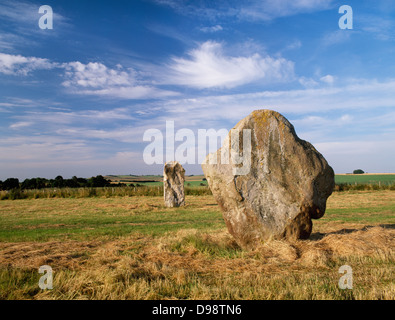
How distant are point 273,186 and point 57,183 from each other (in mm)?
48458

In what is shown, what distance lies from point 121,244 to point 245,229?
165 inches

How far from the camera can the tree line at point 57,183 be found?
47669mm

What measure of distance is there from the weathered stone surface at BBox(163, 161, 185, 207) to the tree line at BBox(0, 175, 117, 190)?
29.7 m

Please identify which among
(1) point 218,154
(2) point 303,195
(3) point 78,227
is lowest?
(3) point 78,227

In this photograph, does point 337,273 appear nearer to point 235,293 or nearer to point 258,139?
point 235,293

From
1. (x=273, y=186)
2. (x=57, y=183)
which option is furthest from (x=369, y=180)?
(x=273, y=186)

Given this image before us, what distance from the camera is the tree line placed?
47669 millimetres

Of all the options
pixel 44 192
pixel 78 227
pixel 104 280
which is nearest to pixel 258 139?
pixel 104 280

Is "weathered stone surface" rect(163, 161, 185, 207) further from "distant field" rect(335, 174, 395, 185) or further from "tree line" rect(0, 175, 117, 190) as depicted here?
"tree line" rect(0, 175, 117, 190)

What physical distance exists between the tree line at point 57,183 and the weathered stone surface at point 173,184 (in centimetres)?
2969

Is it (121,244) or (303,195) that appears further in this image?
(121,244)

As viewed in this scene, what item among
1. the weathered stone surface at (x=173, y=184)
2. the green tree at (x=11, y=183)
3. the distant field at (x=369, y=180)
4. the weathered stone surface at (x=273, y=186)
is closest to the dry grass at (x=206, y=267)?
the weathered stone surface at (x=273, y=186)

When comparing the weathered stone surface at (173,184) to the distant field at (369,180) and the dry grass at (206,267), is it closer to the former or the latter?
the dry grass at (206,267)

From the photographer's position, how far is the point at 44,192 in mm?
35125
